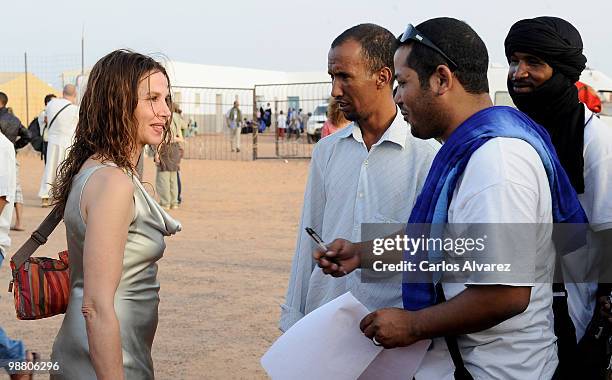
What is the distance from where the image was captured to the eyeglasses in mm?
2414

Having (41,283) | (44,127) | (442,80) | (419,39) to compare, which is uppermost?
(419,39)

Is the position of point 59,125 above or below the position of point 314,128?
above

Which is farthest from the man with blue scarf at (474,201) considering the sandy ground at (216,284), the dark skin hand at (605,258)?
the sandy ground at (216,284)

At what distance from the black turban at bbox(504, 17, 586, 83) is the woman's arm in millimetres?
1674

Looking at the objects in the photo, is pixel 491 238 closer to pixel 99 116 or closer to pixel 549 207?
pixel 549 207

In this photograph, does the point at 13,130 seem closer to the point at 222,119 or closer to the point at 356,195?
the point at 356,195

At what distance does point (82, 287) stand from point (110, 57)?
79 cm

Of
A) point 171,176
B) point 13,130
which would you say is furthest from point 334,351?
point 171,176

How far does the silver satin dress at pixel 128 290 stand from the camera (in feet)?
8.89

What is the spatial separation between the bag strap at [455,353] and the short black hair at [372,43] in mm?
1258

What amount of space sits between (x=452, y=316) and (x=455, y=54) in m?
0.74

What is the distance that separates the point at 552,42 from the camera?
3.23m

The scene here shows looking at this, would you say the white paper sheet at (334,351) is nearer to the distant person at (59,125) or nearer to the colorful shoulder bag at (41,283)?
the colorful shoulder bag at (41,283)

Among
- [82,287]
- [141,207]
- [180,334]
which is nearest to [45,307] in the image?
[82,287]
